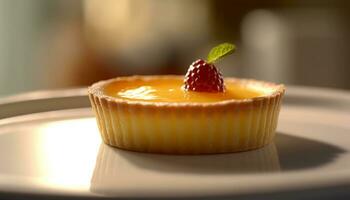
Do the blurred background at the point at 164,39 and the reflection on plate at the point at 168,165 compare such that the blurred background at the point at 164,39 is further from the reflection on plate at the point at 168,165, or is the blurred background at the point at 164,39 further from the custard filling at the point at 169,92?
the reflection on plate at the point at 168,165

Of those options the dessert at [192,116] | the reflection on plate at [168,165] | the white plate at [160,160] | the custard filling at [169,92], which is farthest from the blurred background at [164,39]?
the reflection on plate at [168,165]

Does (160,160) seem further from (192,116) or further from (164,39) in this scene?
(164,39)

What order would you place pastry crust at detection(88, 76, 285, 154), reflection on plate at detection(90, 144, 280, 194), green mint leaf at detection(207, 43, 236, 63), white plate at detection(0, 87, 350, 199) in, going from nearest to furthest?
white plate at detection(0, 87, 350, 199) → reflection on plate at detection(90, 144, 280, 194) → pastry crust at detection(88, 76, 285, 154) → green mint leaf at detection(207, 43, 236, 63)

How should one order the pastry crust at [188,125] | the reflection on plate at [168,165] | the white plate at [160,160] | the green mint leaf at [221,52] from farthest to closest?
the green mint leaf at [221,52] < the pastry crust at [188,125] < the reflection on plate at [168,165] < the white plate at [160,160]

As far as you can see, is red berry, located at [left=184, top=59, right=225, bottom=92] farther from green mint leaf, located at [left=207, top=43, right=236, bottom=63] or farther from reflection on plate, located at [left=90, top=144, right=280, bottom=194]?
reflection on plate, located at [left=90, top=144, right=280, bottom=194]

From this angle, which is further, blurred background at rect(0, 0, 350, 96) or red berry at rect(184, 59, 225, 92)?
blurred background at rect(0, 0, 350, 96)

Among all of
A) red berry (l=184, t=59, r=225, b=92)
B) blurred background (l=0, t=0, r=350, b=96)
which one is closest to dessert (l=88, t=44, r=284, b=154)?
red berry (l=184, t=59, r=225, b=92)

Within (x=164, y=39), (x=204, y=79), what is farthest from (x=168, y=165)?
(x=164, y=39)
